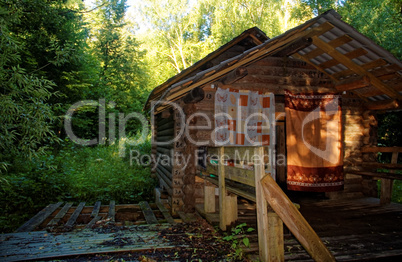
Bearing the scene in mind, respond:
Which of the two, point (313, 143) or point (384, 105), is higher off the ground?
point (384, 105)

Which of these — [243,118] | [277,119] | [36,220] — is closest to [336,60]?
[277,119]

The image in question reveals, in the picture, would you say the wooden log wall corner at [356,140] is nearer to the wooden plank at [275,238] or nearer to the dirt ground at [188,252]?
the dirt ground at [188,252]

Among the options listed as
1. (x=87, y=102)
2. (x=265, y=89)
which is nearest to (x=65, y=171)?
(x=87, y=102)

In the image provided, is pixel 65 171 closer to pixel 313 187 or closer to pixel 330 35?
pixel 313 187

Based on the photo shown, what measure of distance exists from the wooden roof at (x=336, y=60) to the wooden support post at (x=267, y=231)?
2341mm

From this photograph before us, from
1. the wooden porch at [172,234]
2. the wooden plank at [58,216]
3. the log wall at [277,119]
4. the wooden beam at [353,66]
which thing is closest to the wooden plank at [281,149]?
the log wall at [277,119]

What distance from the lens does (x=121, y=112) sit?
20859 millimetres

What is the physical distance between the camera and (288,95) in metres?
7.09

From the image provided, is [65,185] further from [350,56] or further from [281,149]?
[350,56]

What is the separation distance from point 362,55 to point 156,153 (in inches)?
327

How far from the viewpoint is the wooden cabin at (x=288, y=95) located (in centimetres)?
518

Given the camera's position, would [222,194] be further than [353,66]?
No

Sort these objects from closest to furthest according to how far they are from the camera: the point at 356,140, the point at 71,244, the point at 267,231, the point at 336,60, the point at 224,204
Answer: the point at 267,231, the point at 71,244, the point at 224,204, the point at 336,60, the point at 356,140

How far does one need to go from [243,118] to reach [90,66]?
1260 centimetres
